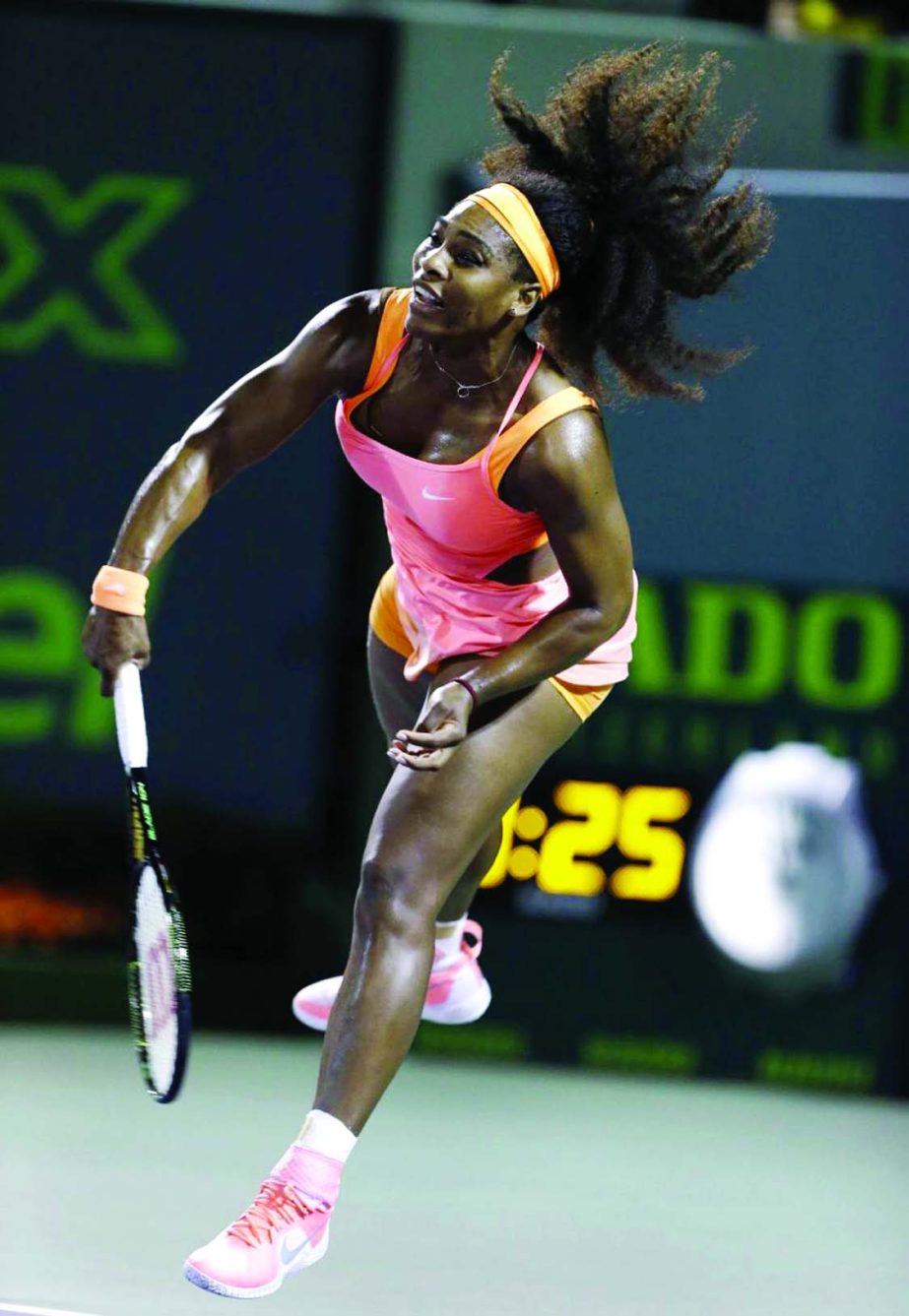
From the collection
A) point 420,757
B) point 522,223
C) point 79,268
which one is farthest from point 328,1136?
point 79,268

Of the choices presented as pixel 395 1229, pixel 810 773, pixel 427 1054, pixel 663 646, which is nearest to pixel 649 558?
pixel 663 646

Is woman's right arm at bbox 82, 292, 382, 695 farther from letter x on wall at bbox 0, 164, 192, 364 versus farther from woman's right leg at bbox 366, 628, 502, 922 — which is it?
letter x on wall at bbox 0, 164, 192, 364

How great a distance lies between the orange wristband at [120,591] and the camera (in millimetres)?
3025

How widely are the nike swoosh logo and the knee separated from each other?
433mm

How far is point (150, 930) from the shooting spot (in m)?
3.03

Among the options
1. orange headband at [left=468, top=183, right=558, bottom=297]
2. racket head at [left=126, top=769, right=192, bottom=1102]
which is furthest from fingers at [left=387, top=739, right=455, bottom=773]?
orange headband at [left=468, top=183, right=558, bottom=297]

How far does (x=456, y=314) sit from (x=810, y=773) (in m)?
2.70

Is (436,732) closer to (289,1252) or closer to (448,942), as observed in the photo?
(289,1252)

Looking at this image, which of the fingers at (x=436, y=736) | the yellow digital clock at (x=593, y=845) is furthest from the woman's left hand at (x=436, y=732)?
the yellow digital clock at (x=593, y=845)

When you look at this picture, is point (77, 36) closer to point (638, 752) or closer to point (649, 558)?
point (649, 558)

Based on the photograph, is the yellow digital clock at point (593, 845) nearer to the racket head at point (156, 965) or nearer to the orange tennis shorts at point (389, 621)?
the orange tennis shorts at point (389, 621)

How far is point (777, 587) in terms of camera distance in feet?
17.7

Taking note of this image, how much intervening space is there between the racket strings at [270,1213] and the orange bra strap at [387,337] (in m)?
1.16

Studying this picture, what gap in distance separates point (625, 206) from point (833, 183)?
226cm
